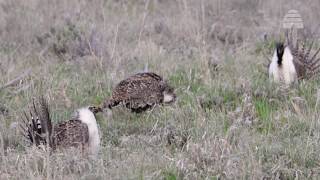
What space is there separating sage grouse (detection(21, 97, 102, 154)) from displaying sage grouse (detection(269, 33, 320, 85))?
216cm

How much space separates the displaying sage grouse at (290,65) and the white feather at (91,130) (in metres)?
2.12

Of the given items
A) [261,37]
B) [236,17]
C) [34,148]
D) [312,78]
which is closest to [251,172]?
[34,148]

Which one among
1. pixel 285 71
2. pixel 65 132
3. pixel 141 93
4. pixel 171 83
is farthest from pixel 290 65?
pixel 65 132

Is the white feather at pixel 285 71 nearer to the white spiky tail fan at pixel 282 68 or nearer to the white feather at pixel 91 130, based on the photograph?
the white spiky tail fan at pixel 282 68

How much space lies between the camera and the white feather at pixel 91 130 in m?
4.82

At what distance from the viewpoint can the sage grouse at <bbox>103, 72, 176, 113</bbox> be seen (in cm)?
596

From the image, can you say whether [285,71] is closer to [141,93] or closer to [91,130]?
[141,93]

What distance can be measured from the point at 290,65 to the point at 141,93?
55.6 inches

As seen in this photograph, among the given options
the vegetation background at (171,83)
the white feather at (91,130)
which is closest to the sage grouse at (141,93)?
the vegetation background at (171,83)

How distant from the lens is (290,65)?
6496 millimetres

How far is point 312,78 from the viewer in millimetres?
6598

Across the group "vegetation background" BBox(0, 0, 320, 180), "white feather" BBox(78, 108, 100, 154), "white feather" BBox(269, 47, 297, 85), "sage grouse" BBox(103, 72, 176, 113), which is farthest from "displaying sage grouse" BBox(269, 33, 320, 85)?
"white feather" BBox(78, 108, 100, 154)

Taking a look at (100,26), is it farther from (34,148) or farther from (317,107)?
(34,148)

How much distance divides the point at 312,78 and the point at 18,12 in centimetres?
397
